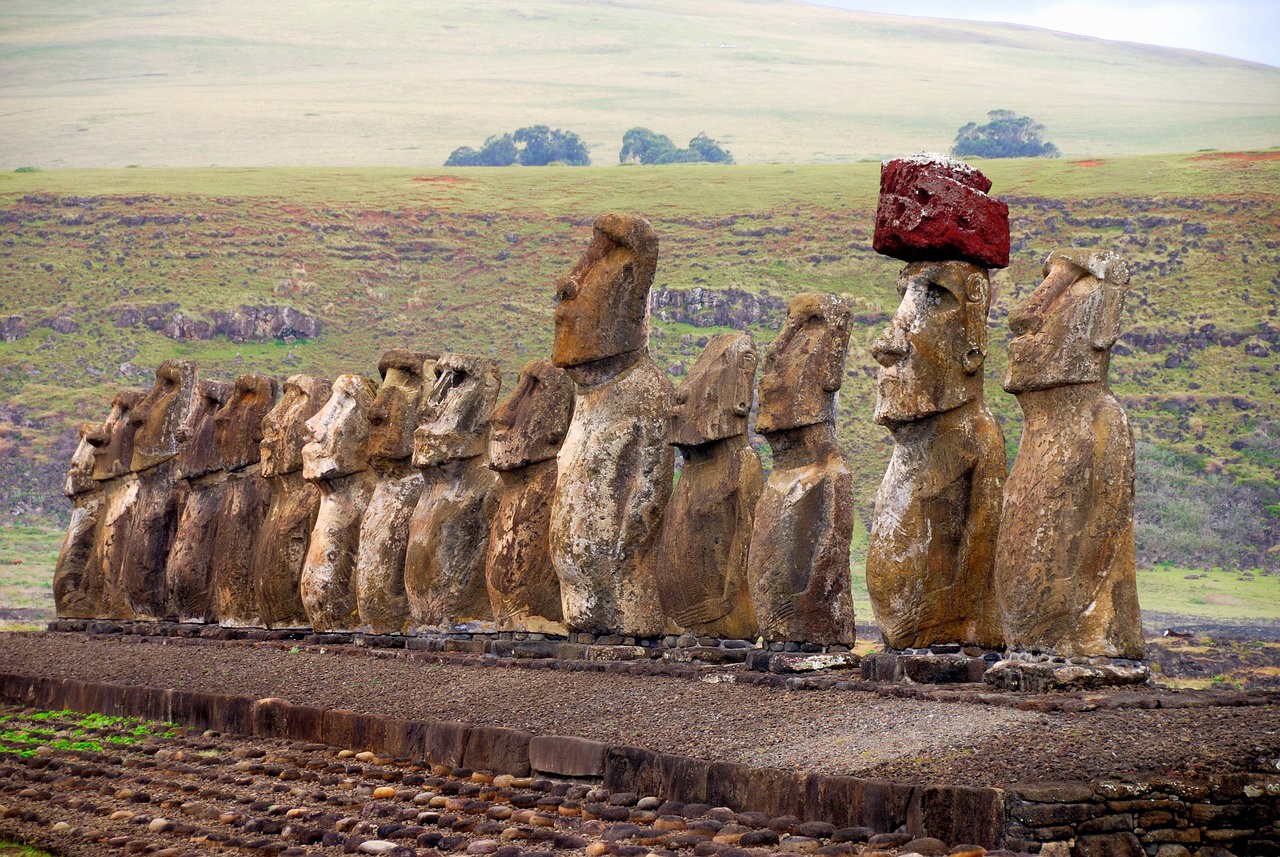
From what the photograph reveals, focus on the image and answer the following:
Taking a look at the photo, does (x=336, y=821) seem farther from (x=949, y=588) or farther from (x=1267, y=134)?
(x=1267, y=134)

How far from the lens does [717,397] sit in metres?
13.1

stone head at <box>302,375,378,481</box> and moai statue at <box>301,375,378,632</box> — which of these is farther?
stone head at <box>302,375,378,481</box>

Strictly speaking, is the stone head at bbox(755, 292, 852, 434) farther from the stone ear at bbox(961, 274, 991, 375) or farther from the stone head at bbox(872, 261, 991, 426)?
the stone ear at bbox(961, 274, 991, 375)

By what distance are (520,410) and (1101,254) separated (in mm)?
5948

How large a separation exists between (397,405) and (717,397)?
472 cm

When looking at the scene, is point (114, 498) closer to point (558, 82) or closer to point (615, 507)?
point (615, 507)

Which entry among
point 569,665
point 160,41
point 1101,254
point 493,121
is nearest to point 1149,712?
point 1101,254

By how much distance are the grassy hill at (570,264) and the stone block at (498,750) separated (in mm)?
29076

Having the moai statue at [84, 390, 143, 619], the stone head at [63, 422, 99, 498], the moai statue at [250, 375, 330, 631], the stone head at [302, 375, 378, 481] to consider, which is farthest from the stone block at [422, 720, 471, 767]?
the stone head at [63, 422, 99, 498]

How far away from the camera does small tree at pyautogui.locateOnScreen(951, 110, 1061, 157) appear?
3295 inches

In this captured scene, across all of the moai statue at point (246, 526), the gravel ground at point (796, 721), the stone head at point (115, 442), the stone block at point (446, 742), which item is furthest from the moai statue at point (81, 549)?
the stone block at point (446, 742)

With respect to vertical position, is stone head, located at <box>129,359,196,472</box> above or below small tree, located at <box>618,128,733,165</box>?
below

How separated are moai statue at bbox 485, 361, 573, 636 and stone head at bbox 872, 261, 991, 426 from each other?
4.13 m

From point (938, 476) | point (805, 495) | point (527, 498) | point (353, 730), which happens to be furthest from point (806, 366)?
point (353, 730)
